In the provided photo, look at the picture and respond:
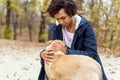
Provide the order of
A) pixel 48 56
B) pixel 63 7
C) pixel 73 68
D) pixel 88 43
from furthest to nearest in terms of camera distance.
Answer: pixel 88 43, pixel 63 7, pixel 48 56, pixel 73 68

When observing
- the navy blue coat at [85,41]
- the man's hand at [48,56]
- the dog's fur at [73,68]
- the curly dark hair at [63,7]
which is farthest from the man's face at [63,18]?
the dog's fur at [73,68]

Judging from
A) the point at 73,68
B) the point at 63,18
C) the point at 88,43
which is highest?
the point at 63,18

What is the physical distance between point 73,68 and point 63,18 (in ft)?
2.09

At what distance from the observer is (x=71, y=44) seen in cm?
339

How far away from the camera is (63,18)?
314 centimetres

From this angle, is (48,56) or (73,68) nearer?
(73,68)

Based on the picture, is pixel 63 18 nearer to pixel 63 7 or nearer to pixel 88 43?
pixel 63 7

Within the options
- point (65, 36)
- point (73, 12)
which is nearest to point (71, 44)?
point (65, 36)

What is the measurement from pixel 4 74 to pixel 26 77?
589 mm

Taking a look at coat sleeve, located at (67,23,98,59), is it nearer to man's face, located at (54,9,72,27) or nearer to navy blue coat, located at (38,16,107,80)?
navy blue coat, located at (38,16,107,80)

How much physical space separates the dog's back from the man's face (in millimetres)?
478

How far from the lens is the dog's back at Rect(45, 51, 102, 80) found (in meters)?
2.66

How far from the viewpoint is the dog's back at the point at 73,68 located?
266cm

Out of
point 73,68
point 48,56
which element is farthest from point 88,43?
point 73,68
